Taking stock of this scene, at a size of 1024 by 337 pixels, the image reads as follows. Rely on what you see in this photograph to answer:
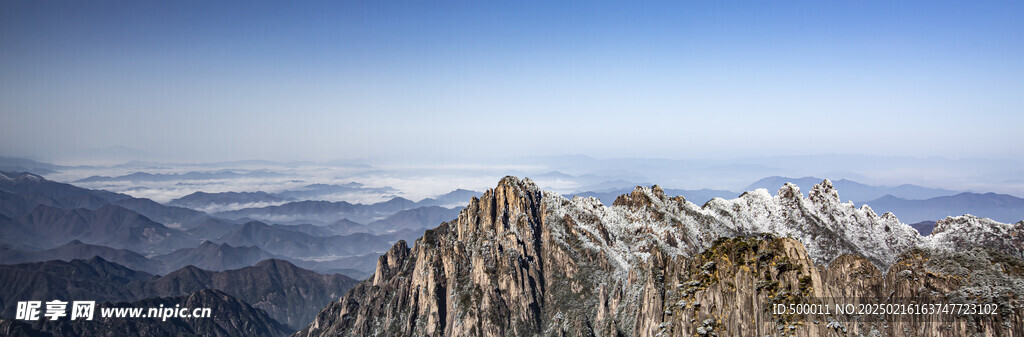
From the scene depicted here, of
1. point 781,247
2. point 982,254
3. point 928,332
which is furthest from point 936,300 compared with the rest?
point 781,247

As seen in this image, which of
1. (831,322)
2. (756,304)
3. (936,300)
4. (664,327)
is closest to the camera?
(831,322)

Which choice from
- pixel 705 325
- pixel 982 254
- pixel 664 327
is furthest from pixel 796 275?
pixel 982 254

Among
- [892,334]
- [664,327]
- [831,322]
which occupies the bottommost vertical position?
[892,334]

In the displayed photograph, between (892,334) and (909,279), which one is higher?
(909,279)

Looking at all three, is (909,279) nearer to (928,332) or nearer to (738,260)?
(928,332)

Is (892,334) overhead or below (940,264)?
A: below

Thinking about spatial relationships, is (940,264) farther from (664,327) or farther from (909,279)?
(664,327)

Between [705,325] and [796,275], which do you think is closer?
[796,275]

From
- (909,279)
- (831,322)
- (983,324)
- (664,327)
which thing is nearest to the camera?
(831,322)

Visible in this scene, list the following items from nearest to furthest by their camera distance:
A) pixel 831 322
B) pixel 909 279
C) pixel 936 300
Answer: pixel 831 322 < pixel 936 300 < pixel 909 279
